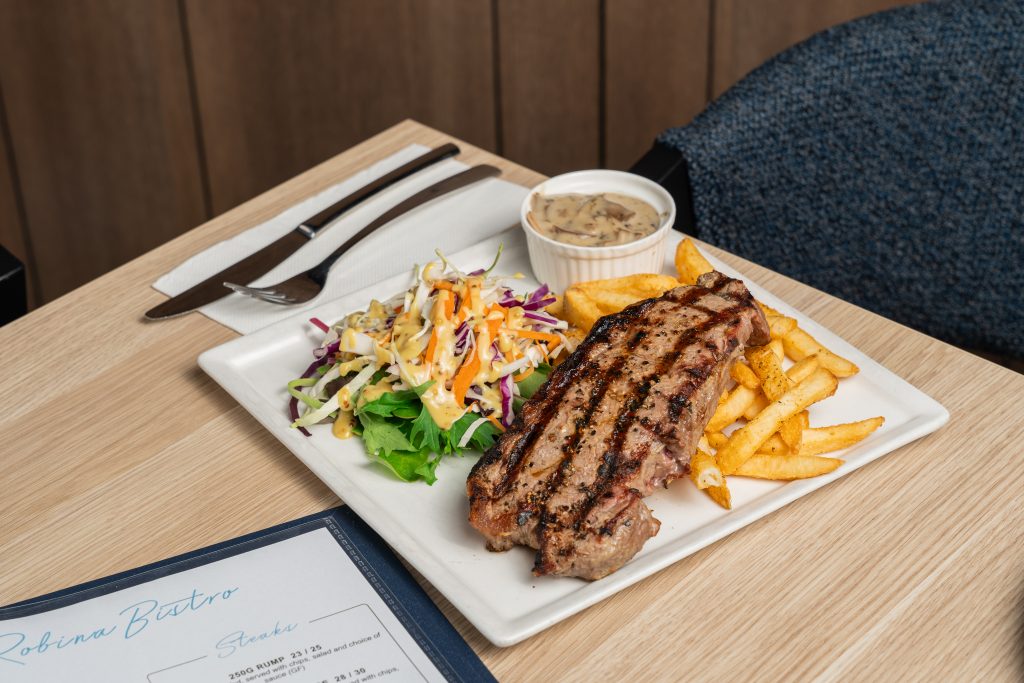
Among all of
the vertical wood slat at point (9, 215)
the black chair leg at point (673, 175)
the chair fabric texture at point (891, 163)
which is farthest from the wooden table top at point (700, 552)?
the vertical wood slat at point (9, 215)

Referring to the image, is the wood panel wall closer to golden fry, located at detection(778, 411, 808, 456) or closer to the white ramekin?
the white ramekin

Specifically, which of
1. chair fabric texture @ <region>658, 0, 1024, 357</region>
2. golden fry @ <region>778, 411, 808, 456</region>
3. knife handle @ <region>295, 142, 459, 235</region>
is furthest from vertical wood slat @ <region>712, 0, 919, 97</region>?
golden fry @ <region>778, 411, 808, 456</region>

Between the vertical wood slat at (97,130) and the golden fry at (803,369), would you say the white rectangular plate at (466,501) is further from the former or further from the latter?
the vertical wood slat at (97,130)

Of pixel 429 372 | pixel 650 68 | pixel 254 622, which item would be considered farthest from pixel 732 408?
pixel 650 68

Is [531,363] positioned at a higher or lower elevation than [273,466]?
higher

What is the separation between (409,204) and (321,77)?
253 cm

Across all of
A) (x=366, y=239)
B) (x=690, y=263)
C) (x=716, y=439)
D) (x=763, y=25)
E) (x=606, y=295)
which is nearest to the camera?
(x=716, y=439)

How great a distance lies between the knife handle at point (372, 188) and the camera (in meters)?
2.47

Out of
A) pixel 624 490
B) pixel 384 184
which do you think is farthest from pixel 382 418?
pixel 384 184

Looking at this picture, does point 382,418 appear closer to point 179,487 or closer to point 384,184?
point 179,487

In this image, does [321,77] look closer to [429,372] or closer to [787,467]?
[429,372]

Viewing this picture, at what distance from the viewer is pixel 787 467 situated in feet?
5.38

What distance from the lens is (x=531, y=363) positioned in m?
1.90

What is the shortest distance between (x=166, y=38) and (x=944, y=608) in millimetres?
4155
